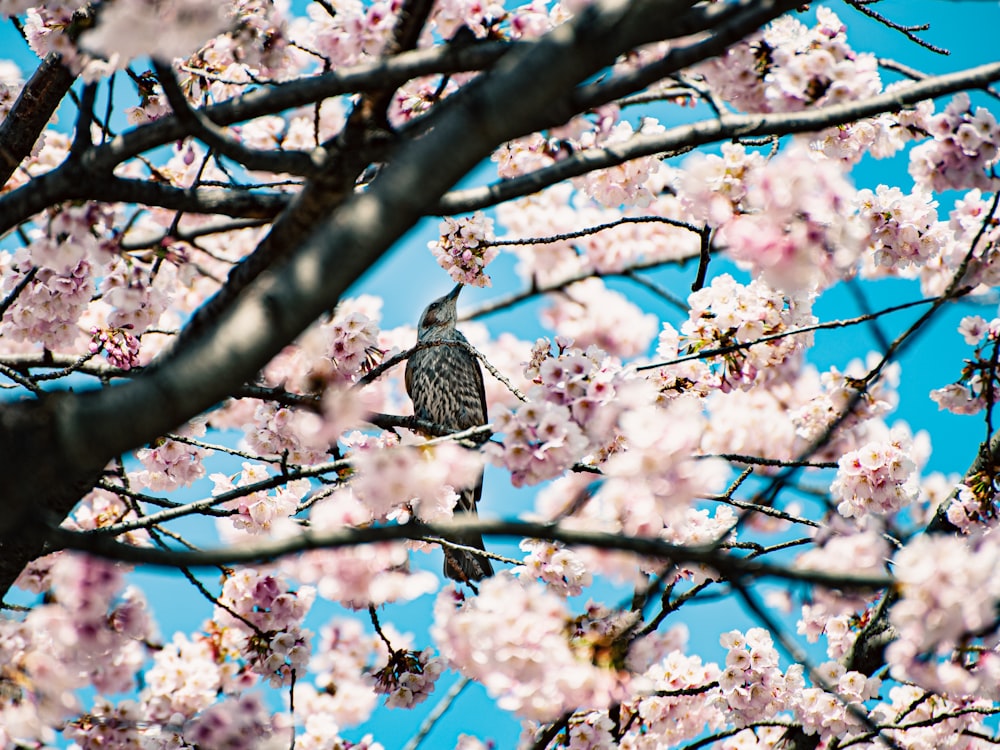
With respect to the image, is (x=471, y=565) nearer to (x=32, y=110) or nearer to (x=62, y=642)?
(x=62, y=642)

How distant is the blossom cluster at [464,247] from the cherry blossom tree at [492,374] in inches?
0.7

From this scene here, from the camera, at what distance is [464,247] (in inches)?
166

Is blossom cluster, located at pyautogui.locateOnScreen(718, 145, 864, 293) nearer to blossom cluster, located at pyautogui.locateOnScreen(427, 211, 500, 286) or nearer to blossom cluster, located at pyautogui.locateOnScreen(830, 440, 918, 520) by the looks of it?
blossom cluster, located at pyautogui.locateOnScreen(830, 440, 918, 520)

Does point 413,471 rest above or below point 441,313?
below

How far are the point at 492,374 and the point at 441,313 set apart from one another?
11.9 ft

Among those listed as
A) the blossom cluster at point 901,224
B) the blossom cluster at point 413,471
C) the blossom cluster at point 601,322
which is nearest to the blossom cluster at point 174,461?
the blossom cluster at point 413,471

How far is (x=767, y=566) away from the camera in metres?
1.68

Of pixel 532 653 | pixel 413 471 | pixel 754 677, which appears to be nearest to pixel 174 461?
pixel 413 471

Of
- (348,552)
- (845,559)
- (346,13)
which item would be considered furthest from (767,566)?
(346,13)

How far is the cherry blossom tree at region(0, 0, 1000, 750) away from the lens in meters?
1.77

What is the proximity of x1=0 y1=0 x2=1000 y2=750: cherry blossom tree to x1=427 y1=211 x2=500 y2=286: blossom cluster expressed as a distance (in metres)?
0.02

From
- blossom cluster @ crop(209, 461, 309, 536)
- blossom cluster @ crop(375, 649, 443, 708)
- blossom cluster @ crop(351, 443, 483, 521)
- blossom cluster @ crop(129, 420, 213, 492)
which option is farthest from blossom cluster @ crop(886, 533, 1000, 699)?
blossom cluster @ crop(129, 420, 213, 492)

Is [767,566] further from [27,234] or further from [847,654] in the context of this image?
Result: [27,234]

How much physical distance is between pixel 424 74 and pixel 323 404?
0.95 meters
